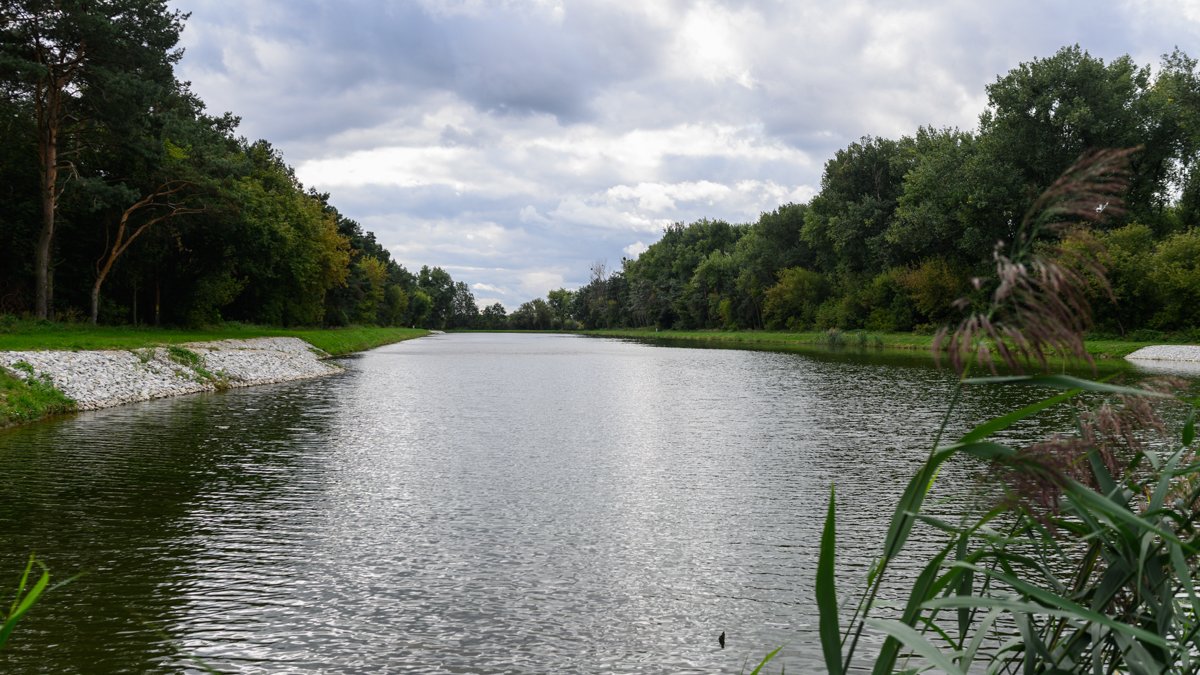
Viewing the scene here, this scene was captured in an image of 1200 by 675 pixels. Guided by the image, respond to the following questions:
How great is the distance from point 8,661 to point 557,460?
9139 mm

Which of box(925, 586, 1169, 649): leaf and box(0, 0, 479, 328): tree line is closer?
box(925, 586, 1169, 649): leaf

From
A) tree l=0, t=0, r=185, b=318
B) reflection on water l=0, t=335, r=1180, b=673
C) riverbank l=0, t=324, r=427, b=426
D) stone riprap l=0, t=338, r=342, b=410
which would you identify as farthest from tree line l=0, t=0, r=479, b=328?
reflection on water l=0, t=335, r=1180, b=673

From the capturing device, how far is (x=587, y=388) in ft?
94.9

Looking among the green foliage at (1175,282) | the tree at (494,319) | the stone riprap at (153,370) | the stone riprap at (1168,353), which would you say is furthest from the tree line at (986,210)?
the tree at (494,319)

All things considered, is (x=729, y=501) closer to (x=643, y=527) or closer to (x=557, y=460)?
(x=643, y=527)

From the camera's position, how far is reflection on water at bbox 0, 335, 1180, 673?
6176mm

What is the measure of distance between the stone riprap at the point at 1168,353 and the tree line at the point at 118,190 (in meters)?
49.0

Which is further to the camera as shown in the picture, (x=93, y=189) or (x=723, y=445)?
(x=93, y=189)

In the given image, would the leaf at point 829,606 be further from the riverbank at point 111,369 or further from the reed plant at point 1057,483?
the riverbank at point 111,369

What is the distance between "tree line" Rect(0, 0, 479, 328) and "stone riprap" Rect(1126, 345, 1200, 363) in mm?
49015

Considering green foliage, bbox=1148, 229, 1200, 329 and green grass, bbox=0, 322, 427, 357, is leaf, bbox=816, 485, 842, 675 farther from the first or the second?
green foliage, bbox=1148, 229, 1200, 329

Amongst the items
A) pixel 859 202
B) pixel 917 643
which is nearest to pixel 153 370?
pixel 917 643

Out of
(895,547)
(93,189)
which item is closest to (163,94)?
(93,189)

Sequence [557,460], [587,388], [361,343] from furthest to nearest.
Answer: [361,343]
[587,388]
[557,460]
